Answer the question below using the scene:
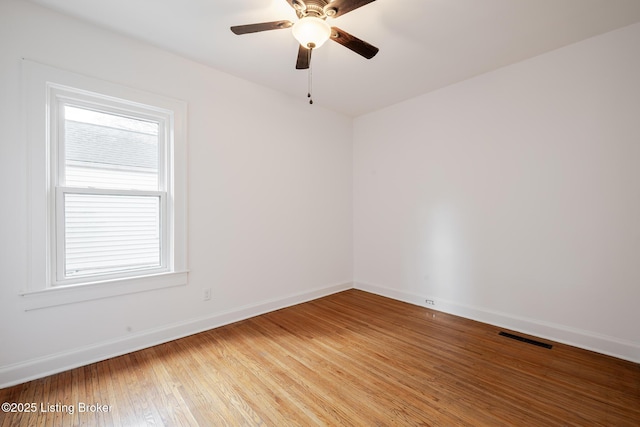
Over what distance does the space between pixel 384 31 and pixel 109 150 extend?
2.56 m

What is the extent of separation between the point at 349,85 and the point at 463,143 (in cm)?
151

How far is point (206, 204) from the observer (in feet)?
9.44

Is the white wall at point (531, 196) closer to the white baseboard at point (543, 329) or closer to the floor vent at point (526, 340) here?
the white baseboard at point (543, 329)

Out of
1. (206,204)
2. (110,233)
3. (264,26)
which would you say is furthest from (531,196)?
(110,233)

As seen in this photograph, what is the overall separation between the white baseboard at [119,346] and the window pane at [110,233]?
1.97 feet

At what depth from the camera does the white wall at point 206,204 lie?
1961mm

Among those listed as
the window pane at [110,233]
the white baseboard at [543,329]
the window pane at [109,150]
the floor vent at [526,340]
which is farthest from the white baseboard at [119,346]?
the floor vent at [526,340]

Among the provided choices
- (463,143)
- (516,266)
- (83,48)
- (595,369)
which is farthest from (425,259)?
(83,48)

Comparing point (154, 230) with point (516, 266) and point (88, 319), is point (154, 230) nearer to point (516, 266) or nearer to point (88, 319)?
point (88, 319)

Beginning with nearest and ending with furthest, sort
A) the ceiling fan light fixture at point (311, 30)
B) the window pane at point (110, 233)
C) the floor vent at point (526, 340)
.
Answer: the ceiling fan light fixture at point (311, 30) → the window pane at point (110, 233) → the floor vent at point (526, 340)

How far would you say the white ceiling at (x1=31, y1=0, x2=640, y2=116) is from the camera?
80.6 inches

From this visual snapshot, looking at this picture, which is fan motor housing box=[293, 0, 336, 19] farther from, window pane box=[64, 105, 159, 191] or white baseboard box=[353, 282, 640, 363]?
white baseboard box=[353, 282, 640, 363]

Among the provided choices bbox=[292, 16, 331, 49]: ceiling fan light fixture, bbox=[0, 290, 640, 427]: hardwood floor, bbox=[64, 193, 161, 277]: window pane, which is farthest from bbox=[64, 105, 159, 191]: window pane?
bbox=[292, 16, 331, 49]: ceiling fan light fixture

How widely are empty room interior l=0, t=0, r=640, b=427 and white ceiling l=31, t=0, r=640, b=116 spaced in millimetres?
22
